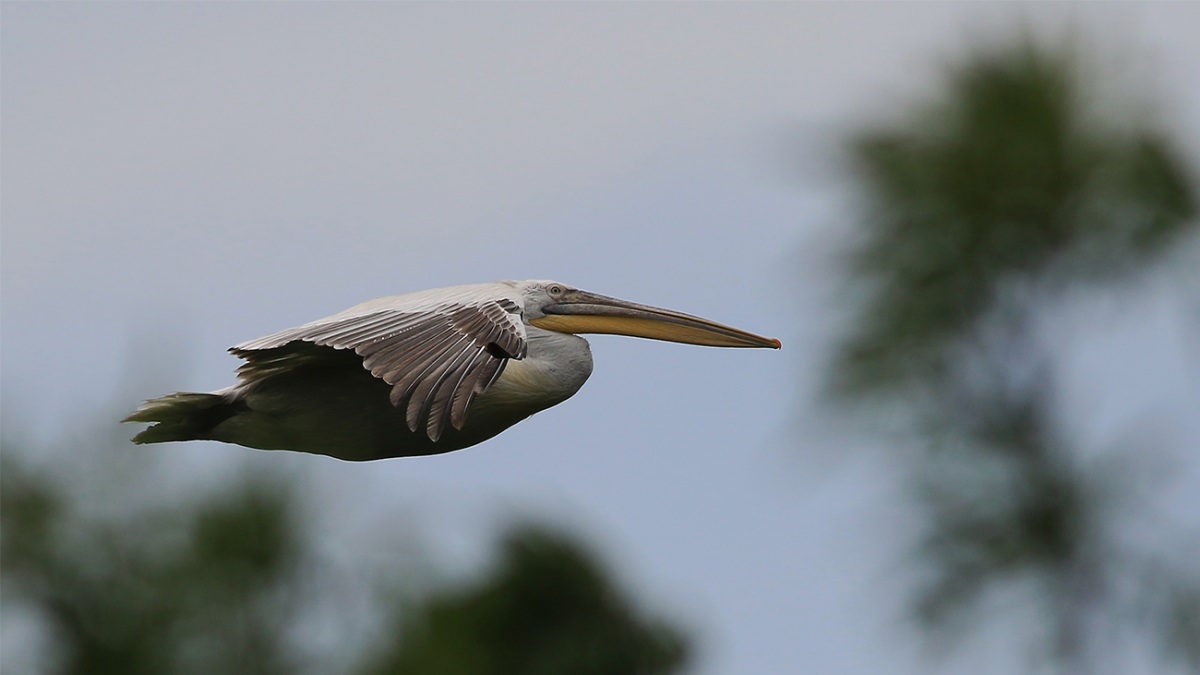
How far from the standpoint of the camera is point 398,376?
19.0ft

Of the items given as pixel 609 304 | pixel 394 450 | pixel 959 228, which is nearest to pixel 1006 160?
pixel 959 228

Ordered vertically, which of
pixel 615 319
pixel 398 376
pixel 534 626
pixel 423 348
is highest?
pixel 534 626

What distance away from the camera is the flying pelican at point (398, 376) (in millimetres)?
5914

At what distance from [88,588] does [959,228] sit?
1035 cm

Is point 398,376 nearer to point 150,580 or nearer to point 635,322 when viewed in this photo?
point 635,322

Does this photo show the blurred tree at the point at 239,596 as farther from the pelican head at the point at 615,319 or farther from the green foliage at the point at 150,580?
the pelican head at the point at 615,319

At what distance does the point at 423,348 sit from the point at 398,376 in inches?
8.2

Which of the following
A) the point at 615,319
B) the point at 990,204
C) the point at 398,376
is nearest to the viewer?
the point at 398,376

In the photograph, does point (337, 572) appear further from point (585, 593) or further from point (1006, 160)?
point (1006, 160)

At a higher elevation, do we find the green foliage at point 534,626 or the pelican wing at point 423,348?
the green foliage at point 534,626

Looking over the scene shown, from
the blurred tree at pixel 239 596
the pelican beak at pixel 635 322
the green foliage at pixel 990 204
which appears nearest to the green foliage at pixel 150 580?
the blurred tree at pixel 239 596

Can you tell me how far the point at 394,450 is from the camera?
262 inches

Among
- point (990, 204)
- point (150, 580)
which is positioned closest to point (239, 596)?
point (150, 580)

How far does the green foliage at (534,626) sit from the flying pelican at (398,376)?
34.8ft
